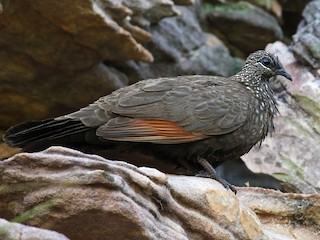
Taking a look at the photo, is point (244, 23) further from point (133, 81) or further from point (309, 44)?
point (309, 44)

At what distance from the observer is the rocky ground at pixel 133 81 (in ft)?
12.9

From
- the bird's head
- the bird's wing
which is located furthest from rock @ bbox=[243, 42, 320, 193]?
the bird's wing

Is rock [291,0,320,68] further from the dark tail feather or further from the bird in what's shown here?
the dark tail feather

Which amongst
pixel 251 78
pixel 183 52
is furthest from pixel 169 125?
pixel 183 52

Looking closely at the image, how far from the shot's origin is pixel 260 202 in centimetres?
538

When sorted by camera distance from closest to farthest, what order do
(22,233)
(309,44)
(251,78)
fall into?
(22,233)
(251,78)
(309,44)

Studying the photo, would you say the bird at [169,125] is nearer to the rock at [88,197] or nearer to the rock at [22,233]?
the rock at [88,197]

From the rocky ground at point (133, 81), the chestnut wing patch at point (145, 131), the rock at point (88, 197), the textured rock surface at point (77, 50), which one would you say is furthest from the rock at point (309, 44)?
the rock at point (88, 197)

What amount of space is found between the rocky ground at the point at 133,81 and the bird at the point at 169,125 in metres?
0.41

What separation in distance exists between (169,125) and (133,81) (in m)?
3.35

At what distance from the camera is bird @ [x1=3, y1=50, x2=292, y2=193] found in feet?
18.0

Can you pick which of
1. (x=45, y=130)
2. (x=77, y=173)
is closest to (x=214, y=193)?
(x=77, y=173)

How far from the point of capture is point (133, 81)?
28.9 feet

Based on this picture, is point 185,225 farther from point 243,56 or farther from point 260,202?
point 243,56
